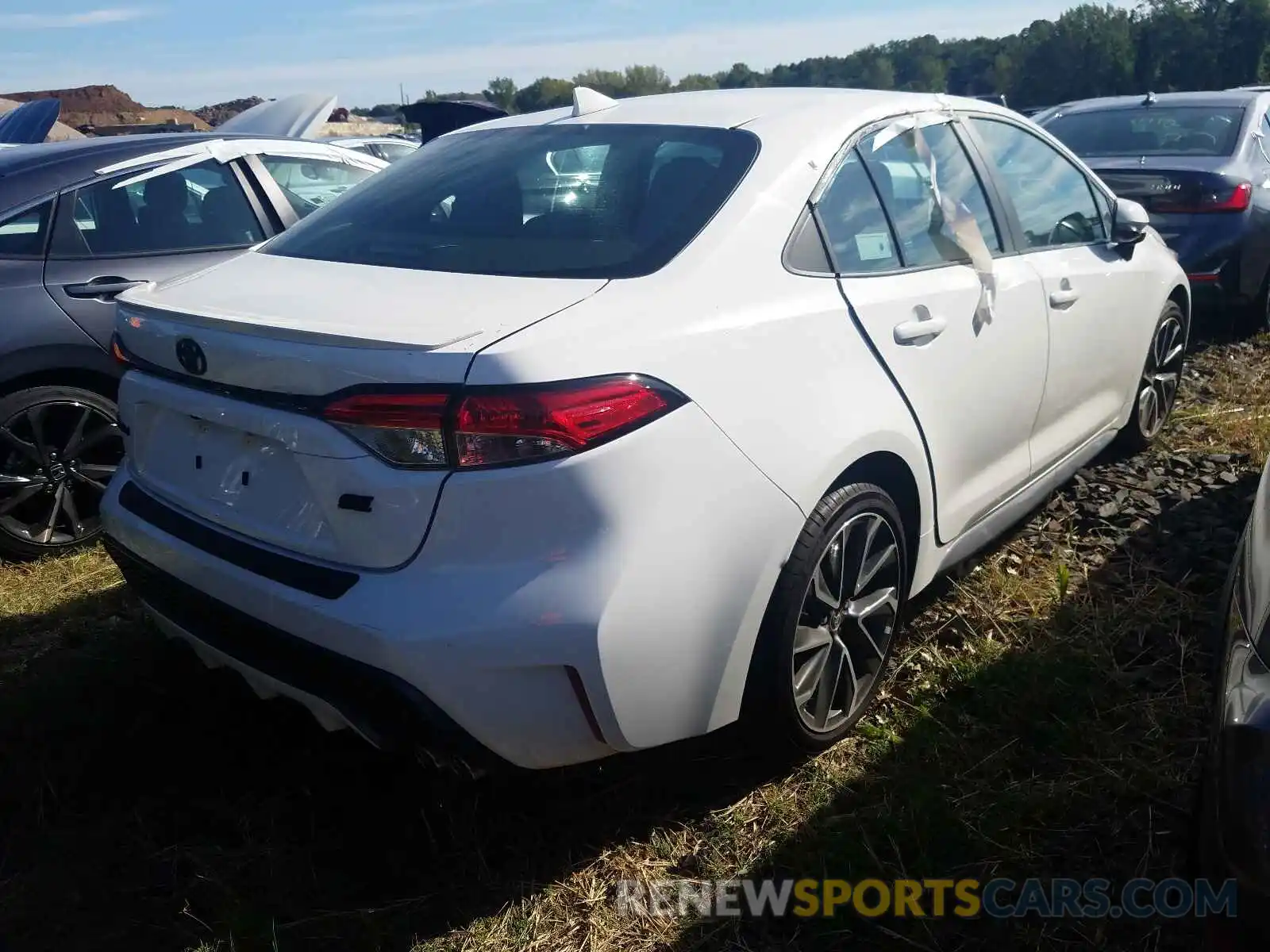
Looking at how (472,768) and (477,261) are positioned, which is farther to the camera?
(477,261)

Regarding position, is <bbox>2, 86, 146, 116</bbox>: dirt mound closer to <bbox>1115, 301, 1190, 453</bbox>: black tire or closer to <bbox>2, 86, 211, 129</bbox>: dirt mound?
<bbox>2, 86, 211, 129</bbox>: dirt mound

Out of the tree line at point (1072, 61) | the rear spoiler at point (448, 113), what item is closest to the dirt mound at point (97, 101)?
the tree line at point (1072, 61)

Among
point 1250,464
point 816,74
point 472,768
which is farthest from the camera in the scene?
point 816,74

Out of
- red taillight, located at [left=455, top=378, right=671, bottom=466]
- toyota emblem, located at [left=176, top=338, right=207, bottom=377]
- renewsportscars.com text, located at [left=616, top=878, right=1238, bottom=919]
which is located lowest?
renewsportscars.com text, located at [left=616, top=878, right=1238, bottom=919]

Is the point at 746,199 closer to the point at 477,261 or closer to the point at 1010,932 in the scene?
the point at 477,261

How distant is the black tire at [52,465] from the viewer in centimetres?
384

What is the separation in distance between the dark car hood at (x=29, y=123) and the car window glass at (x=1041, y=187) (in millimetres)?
5260

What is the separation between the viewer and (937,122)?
10.3 feet

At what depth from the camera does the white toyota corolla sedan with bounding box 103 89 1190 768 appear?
6.31 ft

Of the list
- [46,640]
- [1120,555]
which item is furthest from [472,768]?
[1120,555]

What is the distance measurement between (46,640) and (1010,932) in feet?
9.56

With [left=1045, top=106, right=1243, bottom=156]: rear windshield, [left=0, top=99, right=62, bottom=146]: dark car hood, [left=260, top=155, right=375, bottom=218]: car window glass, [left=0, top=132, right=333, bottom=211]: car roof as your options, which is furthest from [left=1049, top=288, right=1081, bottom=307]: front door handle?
[left=0, top=99, right=62, bottom=146]: dark car hood

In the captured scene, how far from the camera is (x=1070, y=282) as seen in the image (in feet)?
11.3

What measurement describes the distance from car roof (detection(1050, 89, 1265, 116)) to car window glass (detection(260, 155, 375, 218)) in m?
5.06
